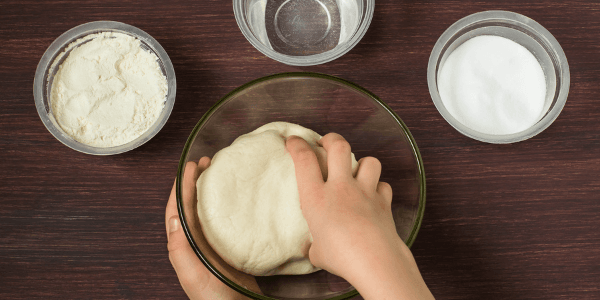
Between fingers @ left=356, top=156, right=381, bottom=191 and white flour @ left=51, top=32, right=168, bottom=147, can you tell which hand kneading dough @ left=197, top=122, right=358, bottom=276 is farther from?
white flour @ left=51, top=32, right=168, bottom=147

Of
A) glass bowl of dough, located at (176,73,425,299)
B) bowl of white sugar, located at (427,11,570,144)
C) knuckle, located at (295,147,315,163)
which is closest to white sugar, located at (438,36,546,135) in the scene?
bowl of white sugar, located at (427,11,570,144)

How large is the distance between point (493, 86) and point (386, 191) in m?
0.29

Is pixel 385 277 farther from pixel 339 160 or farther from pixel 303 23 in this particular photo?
pixel 303 23

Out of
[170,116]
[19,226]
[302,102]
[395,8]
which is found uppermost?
[395,8]

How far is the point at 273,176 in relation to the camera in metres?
0.62

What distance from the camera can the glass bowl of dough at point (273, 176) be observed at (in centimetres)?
60

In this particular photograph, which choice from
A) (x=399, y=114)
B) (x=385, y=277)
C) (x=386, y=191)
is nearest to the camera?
(x=385, y=277)

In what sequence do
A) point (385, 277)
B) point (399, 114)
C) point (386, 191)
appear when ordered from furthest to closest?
point (399, 114)
point (386, 191)
point (385, 277)

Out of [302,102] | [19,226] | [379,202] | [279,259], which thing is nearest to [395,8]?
[302,102]

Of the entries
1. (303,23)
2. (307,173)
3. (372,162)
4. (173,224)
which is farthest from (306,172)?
(303,23)

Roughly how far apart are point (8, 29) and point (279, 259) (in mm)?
649

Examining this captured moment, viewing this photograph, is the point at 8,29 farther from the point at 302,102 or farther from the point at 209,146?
the point at 302,102

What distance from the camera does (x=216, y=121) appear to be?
0.66 m

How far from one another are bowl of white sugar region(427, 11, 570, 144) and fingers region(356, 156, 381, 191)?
0.18 m
